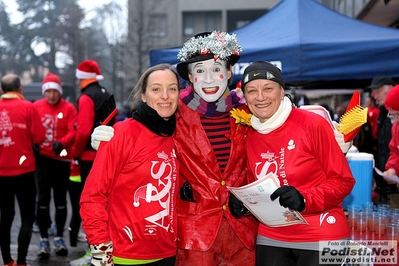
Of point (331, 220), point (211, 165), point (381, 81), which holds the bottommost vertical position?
point (331, 220)

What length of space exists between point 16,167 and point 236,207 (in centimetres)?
302

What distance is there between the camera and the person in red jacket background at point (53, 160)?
5.76 meters

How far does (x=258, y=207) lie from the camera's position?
2752 millimetres

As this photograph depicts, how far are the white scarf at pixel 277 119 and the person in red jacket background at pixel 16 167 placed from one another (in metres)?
3.14

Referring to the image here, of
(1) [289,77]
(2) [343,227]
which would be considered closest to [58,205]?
(1) [289,77]

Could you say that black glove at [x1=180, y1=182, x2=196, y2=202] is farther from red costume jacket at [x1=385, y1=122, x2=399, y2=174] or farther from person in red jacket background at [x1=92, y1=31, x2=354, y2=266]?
red costume jacket at [x1=385, y1=122, x2=399, y2=174]

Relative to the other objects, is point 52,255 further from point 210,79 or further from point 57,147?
point 210,79

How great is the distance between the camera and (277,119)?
2.82 metres

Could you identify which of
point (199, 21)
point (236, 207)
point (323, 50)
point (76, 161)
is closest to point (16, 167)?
point (76, 161)

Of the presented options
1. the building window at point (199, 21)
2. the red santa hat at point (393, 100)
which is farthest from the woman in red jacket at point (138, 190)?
the building window at point (199, 21)

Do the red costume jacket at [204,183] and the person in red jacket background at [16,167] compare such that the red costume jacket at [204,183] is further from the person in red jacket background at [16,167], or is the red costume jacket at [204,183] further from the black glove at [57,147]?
the black glove at [57,147]

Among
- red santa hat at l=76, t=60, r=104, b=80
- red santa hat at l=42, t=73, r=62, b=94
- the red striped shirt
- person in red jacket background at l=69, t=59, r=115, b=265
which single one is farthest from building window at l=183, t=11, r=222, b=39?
the red striped shirt

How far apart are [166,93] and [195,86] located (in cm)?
41

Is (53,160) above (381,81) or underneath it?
underneath
